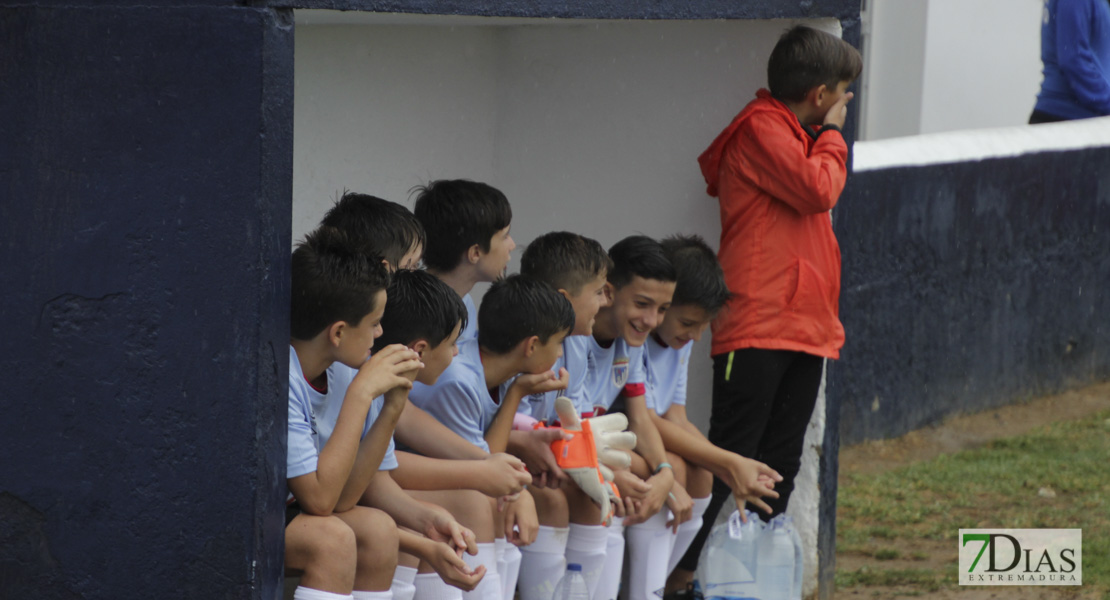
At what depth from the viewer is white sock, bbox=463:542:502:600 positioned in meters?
3.45

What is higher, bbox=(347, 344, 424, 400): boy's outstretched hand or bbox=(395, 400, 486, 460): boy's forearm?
bbox=(347, 344, 424, 400): boy's outstretched hand

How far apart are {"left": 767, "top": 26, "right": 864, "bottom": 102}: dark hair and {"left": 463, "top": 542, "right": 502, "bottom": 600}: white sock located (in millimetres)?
1600

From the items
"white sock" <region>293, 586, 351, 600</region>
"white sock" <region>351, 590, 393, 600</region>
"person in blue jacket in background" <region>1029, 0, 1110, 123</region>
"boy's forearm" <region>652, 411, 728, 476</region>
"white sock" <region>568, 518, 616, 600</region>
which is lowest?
"white sock" <region>351, 590, 393, 600</region>

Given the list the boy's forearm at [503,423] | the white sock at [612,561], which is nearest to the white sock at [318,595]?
the boy's forearm at [503,423]

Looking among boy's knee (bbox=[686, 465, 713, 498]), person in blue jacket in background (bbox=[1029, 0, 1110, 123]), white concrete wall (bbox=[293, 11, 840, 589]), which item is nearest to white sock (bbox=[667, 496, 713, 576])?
boy's knee (bbox=[686, 465, 713, 498])

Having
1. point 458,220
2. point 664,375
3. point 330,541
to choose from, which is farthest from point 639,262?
point 330,541

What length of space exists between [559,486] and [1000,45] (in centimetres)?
687

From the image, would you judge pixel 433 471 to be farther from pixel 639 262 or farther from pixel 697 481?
pixel 697 481

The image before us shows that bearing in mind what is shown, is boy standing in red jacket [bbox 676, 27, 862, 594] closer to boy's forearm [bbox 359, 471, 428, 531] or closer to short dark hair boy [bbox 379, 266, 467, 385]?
short dark hair boy [bbox 379, 266, 467, 385]

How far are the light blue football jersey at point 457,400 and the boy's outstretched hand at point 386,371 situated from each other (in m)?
0.44

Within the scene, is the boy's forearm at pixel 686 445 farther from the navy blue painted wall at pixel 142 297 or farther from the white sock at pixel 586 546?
the navy blue painted wall at pixel 142 297

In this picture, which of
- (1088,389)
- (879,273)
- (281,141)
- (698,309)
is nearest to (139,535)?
(281,141)

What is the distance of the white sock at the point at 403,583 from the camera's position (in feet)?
10.7

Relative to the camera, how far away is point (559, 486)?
3.79 m
